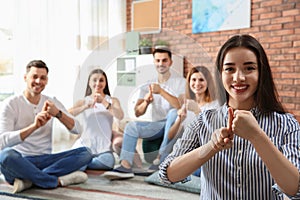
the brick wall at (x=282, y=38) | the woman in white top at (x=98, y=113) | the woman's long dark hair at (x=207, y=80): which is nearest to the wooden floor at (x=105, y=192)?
the woman in white top at (x=98, y=113)

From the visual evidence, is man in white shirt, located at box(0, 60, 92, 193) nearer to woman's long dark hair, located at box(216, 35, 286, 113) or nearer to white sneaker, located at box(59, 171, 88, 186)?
white sneaker, located at box(59, 171, 88, 186)

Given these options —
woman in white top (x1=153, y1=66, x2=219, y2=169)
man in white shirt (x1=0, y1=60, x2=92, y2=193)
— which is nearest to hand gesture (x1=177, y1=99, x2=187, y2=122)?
woman in white top (x1=153, y1=66, x2=219, y2=169)

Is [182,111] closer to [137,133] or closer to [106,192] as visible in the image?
[137,133]

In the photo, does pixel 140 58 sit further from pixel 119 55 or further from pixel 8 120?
pixel 8 120

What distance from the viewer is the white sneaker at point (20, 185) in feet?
4.64

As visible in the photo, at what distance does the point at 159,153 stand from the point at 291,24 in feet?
5.80

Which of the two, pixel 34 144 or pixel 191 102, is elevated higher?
pixel 191 102

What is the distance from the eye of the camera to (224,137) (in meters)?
0.57

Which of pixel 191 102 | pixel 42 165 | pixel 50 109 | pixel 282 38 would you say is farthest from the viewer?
pixel 282 38

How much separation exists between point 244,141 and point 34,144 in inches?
43.7

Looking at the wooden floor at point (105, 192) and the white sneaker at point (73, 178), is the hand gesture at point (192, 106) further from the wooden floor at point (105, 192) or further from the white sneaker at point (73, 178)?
the white sneaker at point (73, 178)

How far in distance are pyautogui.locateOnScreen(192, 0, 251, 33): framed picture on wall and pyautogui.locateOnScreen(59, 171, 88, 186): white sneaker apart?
1546 millimetres

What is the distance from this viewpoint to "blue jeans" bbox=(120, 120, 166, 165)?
0.97m

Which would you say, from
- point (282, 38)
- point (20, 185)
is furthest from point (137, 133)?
point (282, 38)
